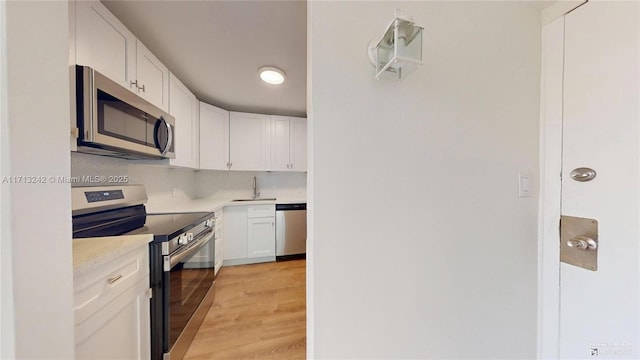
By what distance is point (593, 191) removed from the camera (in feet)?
2.99

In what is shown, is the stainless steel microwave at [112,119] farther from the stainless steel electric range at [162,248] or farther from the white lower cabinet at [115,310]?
the white lower cabinet at [115,310]

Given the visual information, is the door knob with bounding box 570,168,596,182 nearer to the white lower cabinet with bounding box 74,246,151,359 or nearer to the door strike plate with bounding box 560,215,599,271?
the door strike plate with bounding box 560,215,599,271

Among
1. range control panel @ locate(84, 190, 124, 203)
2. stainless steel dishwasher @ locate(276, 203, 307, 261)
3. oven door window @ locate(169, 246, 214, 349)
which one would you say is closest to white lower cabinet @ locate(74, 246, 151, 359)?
oven door window @ locate(169, 246, 214, 349)

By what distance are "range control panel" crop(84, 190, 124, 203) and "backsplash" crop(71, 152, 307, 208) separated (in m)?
0.20

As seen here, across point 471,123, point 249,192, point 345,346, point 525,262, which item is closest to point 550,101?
point 471,123

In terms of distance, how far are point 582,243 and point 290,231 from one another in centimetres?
277

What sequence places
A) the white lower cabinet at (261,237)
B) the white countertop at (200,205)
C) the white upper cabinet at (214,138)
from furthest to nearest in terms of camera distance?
1. the white lower cabinet at (261,237)
2. the white upper cabinet at (214,138)
3. the white countertop at (200,205)

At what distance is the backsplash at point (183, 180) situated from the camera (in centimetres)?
157

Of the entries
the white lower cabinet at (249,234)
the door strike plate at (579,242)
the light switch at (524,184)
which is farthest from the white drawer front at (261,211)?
the door strike plate at (579,242)

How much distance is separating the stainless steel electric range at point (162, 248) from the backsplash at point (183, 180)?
10.0 inches

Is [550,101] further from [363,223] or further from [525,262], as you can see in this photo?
[363,223]

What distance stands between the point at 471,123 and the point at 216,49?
1846 millimetres

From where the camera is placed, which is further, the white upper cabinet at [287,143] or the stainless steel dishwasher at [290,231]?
the white upper cabinet at [287,143]

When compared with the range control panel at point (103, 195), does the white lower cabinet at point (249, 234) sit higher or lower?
lower
